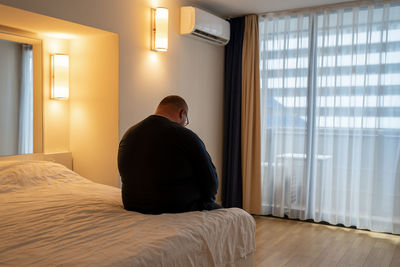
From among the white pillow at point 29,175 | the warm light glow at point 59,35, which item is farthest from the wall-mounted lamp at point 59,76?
the white pillow at point 29,175

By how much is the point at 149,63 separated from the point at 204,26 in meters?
0.84

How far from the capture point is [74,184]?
283cm

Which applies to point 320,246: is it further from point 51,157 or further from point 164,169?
point 51,157

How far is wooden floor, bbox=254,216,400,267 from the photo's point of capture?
3092 mm

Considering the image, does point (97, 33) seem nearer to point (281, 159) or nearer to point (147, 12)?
point (147, 12)

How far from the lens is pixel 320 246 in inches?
136

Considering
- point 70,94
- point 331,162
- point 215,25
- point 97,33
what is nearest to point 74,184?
point 70,94

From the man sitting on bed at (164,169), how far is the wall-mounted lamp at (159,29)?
150 cm

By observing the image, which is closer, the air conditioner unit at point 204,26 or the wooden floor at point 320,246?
the wooden floor at point 320,246

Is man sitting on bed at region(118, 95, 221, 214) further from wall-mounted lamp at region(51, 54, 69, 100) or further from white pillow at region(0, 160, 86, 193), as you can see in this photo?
wall-mounted lamp at region(51, 54, 69, 100)

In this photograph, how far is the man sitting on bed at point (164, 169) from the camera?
81.0 inches

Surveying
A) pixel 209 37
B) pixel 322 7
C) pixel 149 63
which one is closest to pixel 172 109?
pixel 149 63

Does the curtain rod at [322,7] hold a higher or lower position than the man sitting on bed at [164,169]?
higher

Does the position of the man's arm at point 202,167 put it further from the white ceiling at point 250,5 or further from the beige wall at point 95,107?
the white ceiling at point 250,5
